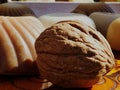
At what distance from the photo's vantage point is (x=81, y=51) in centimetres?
48

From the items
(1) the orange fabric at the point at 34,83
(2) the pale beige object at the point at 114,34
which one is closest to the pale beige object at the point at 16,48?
(1) the orange fabric at the point at 34,83

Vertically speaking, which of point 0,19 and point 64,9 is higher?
point 0,19

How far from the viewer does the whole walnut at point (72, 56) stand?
48 cm

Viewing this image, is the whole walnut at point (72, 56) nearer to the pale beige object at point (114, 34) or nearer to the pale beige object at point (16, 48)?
the pale beige object at point (16, 48)

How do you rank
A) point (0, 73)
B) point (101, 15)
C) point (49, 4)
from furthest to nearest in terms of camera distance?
1. point (49, 4)
2. point (101, 15)
3. point (0, 73)

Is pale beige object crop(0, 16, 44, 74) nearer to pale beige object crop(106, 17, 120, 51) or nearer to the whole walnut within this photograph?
the whole walnut

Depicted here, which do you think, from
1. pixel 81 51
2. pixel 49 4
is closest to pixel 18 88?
pixel 81 51

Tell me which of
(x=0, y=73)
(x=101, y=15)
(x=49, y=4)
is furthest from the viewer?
(x=49, y=4)

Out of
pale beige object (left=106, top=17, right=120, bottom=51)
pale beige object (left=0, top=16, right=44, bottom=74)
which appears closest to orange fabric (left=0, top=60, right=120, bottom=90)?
pale beige object (left=0, top=16, right=44, bottom=74)

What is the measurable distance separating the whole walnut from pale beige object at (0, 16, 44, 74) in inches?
3.0

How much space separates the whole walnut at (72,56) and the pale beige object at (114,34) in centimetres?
30

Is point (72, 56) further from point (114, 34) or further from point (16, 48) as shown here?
point (114, 34)

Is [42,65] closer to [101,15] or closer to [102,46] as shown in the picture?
[102,46]

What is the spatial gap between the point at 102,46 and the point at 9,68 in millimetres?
215
